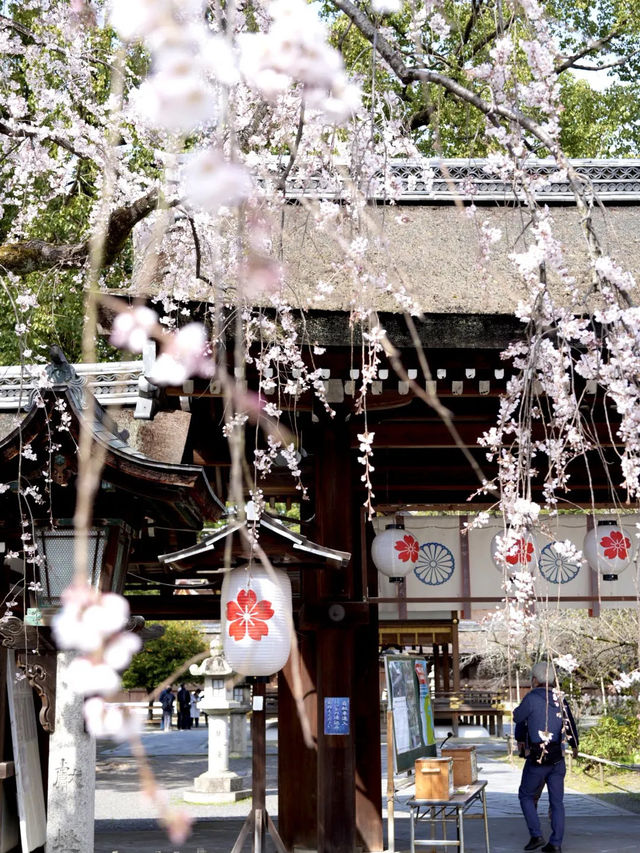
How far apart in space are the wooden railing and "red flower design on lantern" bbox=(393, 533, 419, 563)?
12620 millimetres

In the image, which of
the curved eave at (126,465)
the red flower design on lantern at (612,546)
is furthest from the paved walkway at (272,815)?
the curved eave at (126,465)

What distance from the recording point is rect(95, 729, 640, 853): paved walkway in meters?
8.43

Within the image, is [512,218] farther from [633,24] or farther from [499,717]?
[499,717]

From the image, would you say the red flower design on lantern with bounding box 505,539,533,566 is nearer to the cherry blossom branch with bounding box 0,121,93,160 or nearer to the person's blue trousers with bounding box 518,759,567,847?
the person's blue trousers with bounding box 518,759,567,847

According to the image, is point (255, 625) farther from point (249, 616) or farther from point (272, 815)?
point (272, 815)

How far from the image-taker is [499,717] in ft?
68.1

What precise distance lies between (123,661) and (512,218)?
5.98 meters

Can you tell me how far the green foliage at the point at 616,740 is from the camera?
547 inches

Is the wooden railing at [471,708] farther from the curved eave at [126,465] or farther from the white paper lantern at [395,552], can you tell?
the curved eave at [126,465]

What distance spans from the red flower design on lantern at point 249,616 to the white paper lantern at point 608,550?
2.60 meters

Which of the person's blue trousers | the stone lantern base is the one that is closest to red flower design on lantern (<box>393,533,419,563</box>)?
the person's blue trousers

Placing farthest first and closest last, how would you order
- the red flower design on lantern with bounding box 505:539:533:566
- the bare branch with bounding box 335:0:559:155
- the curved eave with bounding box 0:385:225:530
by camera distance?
the curved eave with bounding box 0:385:225:530, the red flower design on lantern with bounding box 505:539:533:566, the bare branch with bounding box 335:0:559:155

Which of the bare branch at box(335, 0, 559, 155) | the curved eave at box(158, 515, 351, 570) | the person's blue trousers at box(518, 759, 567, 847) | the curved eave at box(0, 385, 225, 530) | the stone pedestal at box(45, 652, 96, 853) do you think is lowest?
the person's blue trousers at box(518, 759, 567, 847)

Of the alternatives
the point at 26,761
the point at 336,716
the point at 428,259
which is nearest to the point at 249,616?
the point at 336,716
